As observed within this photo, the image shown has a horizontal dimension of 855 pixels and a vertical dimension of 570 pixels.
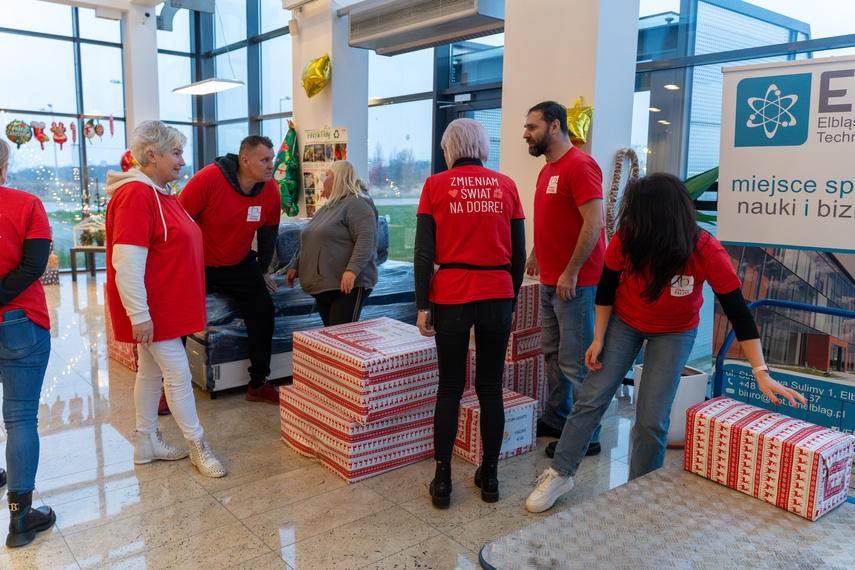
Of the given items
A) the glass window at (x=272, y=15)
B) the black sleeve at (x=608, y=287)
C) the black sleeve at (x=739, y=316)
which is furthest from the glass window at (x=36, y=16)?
the black sleeve at (x=739, y=316)

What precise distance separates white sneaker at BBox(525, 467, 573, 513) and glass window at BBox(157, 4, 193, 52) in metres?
10.6

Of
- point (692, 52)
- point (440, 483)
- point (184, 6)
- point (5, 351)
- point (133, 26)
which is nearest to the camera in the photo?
point (5, 351)

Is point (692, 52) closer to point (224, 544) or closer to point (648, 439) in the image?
point (648, 439)

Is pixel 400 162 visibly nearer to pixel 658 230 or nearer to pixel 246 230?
pixel 246 230

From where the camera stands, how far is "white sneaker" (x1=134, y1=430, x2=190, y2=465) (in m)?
3.02

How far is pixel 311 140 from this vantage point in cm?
643

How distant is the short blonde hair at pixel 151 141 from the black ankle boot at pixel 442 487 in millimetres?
1735

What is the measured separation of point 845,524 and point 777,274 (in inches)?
82.3

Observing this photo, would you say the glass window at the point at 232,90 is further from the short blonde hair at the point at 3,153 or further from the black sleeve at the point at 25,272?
the black sleeve at the point at 25,272

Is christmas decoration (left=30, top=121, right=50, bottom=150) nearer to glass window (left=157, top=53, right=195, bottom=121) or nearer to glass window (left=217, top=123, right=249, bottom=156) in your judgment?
glass window (left=157, top=53, right=195, bottom=121)

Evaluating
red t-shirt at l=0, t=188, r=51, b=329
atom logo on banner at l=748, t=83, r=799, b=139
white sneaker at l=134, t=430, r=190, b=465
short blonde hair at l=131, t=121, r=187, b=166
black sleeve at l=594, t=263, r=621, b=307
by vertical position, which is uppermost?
atom logo on banner at l=748, t=83, r=799, b=139

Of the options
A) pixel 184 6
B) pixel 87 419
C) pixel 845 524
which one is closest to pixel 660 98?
pixel 845 524

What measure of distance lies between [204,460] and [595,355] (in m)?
1.81

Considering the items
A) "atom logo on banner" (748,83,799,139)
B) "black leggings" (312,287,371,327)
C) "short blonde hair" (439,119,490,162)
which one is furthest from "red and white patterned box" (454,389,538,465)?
"atom logo on banner" (748,83,799,139)
